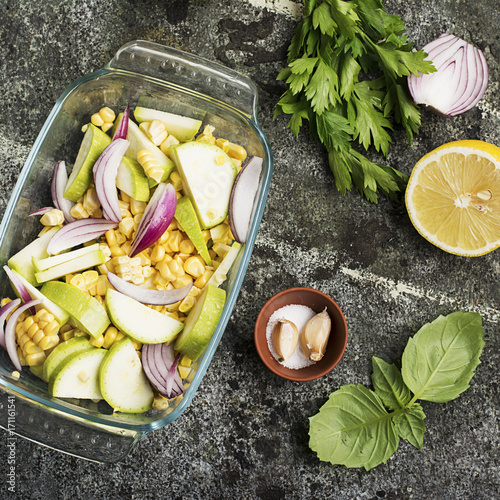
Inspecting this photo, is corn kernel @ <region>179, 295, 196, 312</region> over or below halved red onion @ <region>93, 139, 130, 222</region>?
below

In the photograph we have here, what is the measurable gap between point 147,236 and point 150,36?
90 cm

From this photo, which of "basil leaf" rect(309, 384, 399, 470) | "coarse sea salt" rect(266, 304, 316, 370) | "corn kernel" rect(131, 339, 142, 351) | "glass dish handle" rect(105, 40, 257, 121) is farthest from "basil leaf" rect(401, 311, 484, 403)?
"glass dish handle" rect(105, 40, 257, 121)

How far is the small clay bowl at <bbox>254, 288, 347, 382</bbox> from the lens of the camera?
1.74 meters

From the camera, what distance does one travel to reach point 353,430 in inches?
71.1

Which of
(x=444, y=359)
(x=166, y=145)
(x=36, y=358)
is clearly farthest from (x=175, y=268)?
(x=444, y=359)

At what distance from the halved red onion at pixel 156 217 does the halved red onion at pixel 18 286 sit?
37 cm

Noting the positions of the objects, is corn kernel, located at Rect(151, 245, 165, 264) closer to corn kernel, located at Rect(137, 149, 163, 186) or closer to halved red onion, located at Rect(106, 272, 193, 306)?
halved red onion, located at Rect(106, 272, 193, 306)

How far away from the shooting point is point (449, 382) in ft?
5.99

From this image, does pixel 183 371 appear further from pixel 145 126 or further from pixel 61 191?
pixel 145 126

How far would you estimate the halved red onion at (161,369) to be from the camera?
1525mm

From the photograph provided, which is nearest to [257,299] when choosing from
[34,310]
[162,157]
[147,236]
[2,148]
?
[147,236]

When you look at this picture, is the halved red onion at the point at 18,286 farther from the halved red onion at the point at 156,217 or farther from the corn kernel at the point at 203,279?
the corn kernel at the point at 203,279

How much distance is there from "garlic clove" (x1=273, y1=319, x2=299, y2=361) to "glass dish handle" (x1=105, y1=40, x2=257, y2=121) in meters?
0.81

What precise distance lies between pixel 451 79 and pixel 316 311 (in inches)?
43.5
